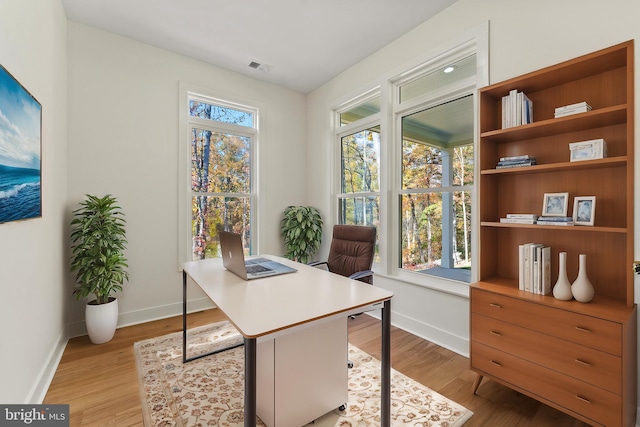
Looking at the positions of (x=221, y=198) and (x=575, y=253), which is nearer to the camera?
(x=575, y=253)

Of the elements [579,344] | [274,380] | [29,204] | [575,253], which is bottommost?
[274,380]

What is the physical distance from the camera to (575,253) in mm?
1851

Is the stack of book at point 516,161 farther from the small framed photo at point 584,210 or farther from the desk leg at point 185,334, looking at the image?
the desk leg at point 185,334

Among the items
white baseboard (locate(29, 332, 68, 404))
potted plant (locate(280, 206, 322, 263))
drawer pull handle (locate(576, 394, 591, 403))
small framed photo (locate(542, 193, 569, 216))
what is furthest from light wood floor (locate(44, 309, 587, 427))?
→ potted plant (locate(280, 206, 322, 263))

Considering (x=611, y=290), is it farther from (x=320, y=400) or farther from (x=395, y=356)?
(x=320, y=400)

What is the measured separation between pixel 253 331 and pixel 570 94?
95.1 inches

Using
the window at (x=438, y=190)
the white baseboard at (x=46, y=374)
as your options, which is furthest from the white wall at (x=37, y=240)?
the window at (x=438, y=190)

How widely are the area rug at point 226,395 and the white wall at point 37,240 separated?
2.19 feet

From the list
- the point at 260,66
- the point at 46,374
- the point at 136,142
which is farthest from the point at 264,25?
the point at 46,374

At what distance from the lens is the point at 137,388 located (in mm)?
2000

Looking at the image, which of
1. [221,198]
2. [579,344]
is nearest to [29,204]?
[221,198]

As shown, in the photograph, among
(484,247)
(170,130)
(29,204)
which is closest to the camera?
(29,204)

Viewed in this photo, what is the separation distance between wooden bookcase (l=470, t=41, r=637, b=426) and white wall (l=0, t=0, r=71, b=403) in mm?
2670

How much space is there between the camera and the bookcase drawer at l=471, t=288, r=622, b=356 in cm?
141
